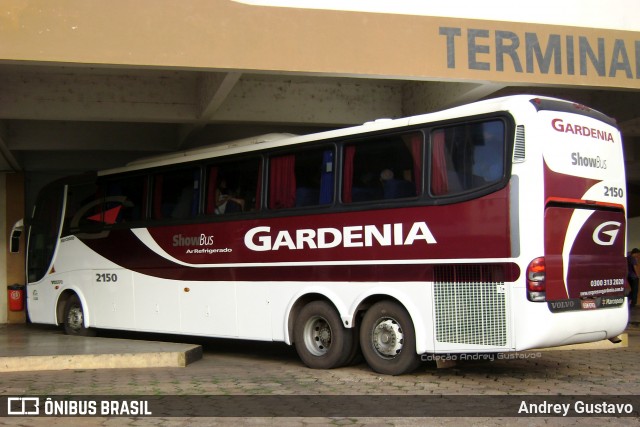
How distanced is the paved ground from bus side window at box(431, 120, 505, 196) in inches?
91.4

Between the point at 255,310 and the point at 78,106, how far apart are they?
5.50 m

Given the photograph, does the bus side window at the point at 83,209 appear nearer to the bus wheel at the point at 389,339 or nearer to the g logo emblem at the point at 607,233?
the bus wheel at the point at 389,339

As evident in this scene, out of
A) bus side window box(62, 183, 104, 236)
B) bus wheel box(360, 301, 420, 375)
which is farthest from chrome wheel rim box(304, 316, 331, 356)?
bus side window box(62, 183, 104, 236)

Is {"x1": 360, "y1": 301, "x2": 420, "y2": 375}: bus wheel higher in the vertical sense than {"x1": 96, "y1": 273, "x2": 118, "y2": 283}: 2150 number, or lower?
lower

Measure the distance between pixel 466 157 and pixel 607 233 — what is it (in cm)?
199

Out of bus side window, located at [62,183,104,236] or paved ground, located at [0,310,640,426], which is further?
bus side window, located at [62,183,104,236]

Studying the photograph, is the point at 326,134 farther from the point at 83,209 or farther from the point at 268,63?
the point at 83,209

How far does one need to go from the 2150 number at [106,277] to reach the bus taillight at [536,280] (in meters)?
7.52

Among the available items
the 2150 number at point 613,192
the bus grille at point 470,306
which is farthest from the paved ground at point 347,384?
the 2150 number at point 613,192

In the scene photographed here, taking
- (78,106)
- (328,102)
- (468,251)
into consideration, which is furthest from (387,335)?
(78,106)

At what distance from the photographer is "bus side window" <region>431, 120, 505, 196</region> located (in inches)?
324

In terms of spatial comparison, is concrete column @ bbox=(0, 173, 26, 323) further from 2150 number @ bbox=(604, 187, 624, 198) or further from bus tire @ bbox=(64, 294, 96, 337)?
2150 number @ bbox=(604, 187, 624, 198)

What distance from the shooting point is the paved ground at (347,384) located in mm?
6777

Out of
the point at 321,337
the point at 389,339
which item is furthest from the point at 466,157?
the point at 321,337
